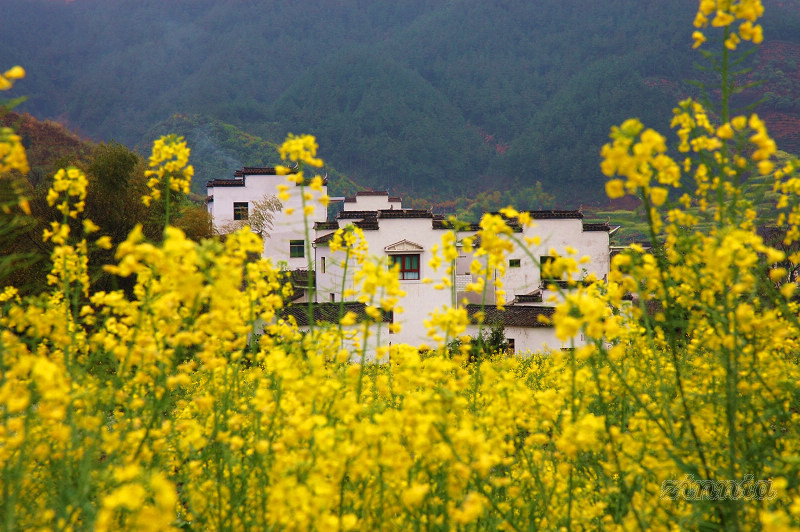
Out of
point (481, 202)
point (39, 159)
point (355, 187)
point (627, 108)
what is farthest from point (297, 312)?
point (627, 108)

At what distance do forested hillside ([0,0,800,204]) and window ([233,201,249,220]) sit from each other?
2643cm

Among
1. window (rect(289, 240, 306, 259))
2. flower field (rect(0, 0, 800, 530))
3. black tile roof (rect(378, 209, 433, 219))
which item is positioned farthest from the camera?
window (rect(289, 240, 306, 259))

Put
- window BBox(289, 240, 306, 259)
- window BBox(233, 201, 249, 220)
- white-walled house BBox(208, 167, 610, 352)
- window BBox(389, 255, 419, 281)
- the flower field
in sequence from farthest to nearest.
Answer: window BBox(233, 201, 249, 220) → window BBox(289, 240, 306, 259) → window BBox(389, 255, 419, 281) → white-walled house BBox(208, 167, 610, 352) → the flower field

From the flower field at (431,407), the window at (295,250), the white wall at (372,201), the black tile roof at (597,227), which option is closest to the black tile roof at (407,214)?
the black tile roof at (597,227)

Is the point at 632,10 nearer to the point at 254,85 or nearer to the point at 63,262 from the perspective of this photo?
the point at 254,85

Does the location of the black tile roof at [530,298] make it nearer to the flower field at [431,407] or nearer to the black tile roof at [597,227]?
the black tile roof at [597,227]

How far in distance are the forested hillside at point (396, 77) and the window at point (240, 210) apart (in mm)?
26425

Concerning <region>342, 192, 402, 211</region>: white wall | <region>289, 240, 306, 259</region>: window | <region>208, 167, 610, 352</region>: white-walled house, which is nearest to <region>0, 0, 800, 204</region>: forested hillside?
<region>342, 192, 402, 211</region>: white wall

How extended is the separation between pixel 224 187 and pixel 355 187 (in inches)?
1475

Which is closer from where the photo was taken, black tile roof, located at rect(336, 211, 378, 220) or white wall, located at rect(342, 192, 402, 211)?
black tile roof, located at rect(336, 211, 378, 220)

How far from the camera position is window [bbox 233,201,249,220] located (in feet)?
95.4

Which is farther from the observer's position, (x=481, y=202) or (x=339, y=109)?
(x=339, y=109)

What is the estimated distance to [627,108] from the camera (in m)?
79.2

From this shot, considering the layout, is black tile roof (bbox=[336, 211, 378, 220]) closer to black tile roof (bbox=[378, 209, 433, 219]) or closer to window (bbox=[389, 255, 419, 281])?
black tile roof (bbox=[378, 209, 433, 219])
